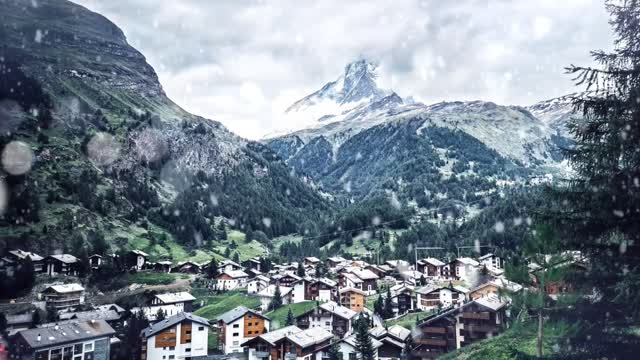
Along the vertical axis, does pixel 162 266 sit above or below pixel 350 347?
above

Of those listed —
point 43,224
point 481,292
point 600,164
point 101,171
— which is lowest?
point 481,292

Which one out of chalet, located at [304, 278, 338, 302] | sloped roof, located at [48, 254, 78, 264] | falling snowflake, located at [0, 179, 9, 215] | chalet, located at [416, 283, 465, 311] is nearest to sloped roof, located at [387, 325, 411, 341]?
chalet, located at [416, 283, 465, 311]

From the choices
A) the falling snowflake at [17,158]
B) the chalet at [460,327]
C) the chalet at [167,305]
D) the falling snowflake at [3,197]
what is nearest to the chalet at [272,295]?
the chalet at [167,305]

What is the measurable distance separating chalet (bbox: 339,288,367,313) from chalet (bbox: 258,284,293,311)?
13803mm

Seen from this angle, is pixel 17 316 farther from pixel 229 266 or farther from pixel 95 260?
pixel 229 266

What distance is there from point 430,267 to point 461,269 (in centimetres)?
853

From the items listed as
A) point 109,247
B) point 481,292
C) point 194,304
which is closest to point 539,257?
point 481,292

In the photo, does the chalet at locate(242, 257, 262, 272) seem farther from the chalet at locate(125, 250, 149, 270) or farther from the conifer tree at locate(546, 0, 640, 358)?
the conifer tree at locate(546, 0, 640, 358)

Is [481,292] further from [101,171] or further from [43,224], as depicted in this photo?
[101,171]

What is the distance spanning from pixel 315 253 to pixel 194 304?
76.5m

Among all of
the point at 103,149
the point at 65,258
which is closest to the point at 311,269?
the point at 65,258

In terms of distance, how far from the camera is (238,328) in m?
74.2

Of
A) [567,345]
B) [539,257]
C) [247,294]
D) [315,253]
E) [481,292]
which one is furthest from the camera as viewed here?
[315,253]

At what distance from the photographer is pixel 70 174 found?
499ft
